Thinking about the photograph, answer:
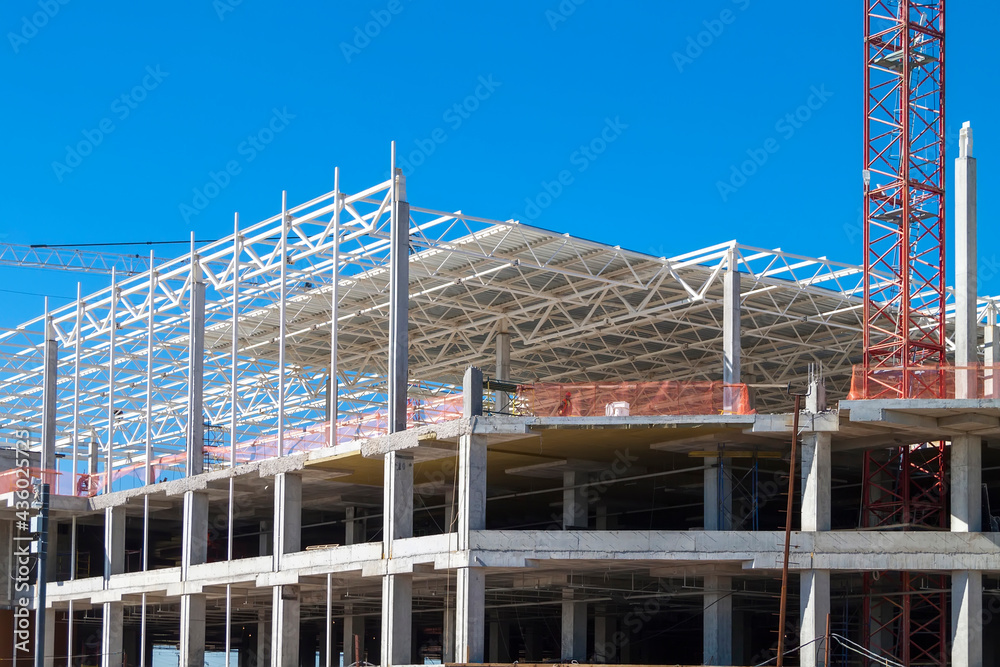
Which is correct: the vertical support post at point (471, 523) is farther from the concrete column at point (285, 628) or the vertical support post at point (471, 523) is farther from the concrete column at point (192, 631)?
the concrete column at point (192, 631)

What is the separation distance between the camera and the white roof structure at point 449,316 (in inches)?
1591

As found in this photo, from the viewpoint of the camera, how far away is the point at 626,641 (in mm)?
48906

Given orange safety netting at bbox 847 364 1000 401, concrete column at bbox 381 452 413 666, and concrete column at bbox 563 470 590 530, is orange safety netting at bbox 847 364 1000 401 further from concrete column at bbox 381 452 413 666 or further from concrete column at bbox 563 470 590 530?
concrete column at bbox 381 452 413 666

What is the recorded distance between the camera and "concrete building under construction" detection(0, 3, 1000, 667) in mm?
32125

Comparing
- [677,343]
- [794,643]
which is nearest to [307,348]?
[677,343]

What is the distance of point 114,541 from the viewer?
46.1 metres

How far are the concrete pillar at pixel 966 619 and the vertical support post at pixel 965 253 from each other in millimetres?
5186

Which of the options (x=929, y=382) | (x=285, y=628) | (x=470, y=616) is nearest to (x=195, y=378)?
(x=285, y=628)

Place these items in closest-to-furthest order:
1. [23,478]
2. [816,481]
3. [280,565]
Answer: [816,481], [280,565], [23,478]

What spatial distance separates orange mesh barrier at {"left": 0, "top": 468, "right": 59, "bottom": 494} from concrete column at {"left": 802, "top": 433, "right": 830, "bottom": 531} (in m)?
26.8

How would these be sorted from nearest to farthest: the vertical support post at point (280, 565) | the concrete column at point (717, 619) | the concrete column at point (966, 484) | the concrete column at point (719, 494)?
the concrete column at point (966, 484) → the concrete column at point (717, 619) → the concrete column at point (719, 494) → the vertical support post at point (280, 565)

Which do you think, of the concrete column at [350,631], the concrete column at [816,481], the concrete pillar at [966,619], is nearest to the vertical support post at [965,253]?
the concrete column at [816,481]

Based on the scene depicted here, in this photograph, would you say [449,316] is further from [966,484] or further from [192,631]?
[966,484]

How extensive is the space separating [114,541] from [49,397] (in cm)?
804
